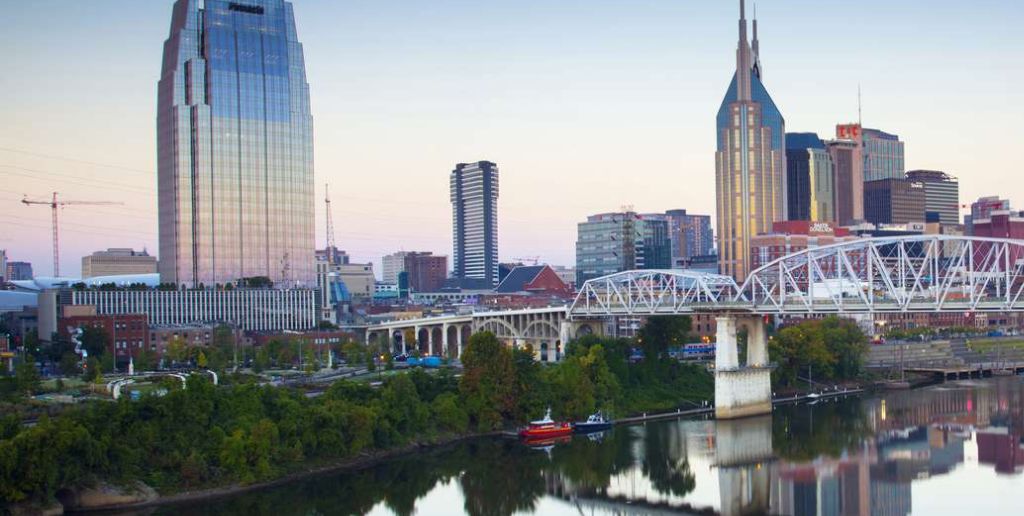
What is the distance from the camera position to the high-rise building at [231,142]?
13988 cm

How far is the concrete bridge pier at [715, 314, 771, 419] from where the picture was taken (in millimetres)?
83875

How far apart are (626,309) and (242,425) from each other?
1964 inches

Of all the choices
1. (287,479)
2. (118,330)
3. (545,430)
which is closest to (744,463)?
(545,430)

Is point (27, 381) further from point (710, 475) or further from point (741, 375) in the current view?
point (741, 375)

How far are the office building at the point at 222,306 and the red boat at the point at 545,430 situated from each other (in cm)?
5517

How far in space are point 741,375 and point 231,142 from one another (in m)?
77.7

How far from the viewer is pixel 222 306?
128m

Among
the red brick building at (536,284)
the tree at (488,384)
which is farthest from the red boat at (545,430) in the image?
the red brick building at (536,284)

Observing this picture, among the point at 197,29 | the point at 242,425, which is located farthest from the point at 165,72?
the point at 242,425

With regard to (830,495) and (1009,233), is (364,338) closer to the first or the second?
(830,495)

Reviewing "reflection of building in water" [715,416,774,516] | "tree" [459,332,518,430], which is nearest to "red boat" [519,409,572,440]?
"tree" [459,332,518,430]

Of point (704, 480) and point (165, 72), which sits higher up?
point (165, 72)

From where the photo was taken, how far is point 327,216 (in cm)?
17850

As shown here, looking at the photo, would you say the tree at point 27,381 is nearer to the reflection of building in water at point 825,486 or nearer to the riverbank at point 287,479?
the riverbank at point 287,479
